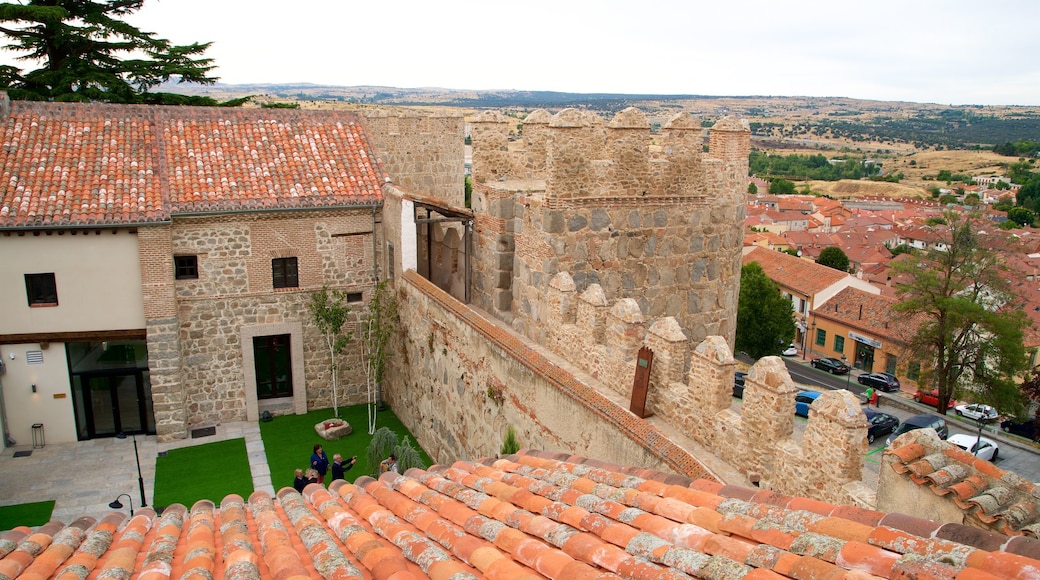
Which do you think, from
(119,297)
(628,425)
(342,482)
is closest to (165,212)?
(119,297)

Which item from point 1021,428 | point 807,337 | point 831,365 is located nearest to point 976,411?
point 1021,428

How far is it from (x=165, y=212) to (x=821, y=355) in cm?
4171

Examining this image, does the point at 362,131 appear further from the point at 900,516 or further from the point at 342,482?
the point at 900,516

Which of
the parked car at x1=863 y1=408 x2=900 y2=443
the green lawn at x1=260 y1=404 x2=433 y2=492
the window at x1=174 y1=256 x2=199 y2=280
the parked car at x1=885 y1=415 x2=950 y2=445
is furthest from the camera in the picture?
the parked car at x1=863 y1=408 x2=900 y2=443

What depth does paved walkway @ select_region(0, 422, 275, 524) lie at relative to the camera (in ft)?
45.2

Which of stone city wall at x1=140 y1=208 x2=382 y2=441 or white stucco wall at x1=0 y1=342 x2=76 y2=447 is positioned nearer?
white stucco wall at x1=0 y1=342 x2=76 y2=447

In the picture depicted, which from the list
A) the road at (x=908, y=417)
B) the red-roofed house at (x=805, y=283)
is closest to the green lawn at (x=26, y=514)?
the road at (x=908, y=417)

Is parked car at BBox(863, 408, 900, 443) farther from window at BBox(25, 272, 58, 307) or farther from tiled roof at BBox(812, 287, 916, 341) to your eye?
window at BBox(25, 272, 58, 307)

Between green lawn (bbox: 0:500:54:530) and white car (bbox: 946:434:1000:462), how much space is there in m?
24.5

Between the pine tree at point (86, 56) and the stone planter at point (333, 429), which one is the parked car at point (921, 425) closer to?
the stone planter at point (333, 429)

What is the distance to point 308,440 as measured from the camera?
53.1ft

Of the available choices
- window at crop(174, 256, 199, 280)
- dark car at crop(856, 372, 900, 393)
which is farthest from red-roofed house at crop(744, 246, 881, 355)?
window at crop(174, 256, 199, 280)

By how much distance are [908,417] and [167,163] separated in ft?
98.0

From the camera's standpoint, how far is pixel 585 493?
5500 millimetres
